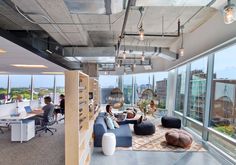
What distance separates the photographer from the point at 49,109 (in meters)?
6.54

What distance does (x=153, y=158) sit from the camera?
4293 millimetres

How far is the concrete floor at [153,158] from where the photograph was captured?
4039 millimetres

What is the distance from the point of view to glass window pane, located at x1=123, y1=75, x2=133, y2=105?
41.3 feet

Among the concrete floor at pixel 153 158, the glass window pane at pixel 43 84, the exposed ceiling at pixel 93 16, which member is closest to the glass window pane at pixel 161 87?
the exposed ceiling at pixel 93 16

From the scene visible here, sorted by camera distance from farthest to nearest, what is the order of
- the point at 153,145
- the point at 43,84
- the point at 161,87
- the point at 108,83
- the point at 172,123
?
the point at 43,84 < the point at 108,83 < the point at 161,87 < the point at 172,123 < the point at 153,145

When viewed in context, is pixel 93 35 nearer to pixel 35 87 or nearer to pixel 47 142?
pixel 47 142

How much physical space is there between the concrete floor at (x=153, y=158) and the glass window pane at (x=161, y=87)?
5.63 meters

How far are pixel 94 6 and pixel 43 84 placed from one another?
12619mm

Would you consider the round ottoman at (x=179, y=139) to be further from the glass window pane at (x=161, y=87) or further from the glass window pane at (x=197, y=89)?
the glass window pane at (x=161, y=87)

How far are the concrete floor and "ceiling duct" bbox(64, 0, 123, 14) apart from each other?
10.5ft

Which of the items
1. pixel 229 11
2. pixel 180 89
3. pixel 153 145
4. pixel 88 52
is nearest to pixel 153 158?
pixel 153 145

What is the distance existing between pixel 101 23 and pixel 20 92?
1141 centimetres

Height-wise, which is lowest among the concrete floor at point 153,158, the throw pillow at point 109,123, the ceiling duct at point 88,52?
the concrete floor at point 153,158

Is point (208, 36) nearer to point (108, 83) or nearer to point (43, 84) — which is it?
point (108, 83)
